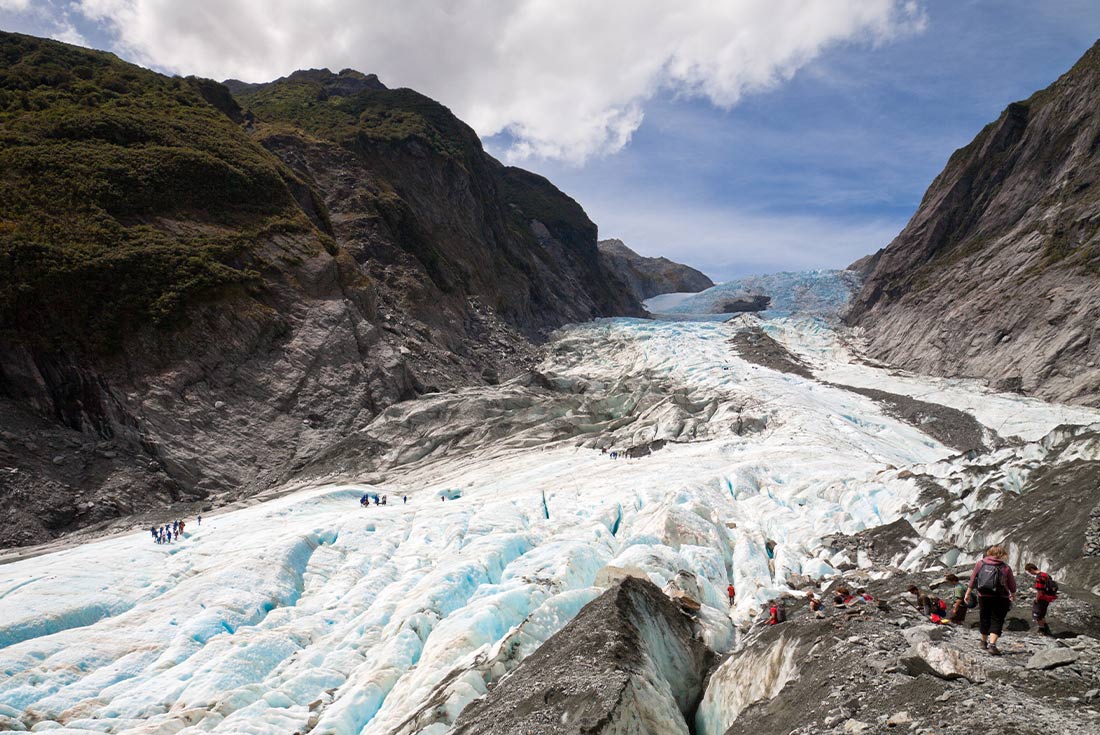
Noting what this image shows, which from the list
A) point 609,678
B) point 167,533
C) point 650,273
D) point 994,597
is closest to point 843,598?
point 994,597

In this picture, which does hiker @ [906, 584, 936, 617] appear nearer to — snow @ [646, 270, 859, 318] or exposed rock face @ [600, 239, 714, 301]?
snow @ [646, 270, 859, 318]

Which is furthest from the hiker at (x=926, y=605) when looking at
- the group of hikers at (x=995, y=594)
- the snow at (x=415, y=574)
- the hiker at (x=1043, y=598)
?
the snow at (x=415, y=574)

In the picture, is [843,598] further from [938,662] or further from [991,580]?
[991,580]

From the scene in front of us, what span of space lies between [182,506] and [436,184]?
65068 mm

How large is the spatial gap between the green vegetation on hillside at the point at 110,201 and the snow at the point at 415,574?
68.1 ft

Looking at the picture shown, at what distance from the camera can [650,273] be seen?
184 meters

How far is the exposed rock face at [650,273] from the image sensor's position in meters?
171

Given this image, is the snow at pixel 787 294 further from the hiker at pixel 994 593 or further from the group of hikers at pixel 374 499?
the hiker at pixel 994 593

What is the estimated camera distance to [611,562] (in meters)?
22.6

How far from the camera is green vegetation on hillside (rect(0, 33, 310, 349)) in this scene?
41656 millimetres

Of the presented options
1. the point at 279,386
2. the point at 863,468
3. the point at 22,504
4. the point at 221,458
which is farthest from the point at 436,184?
the point at 863,468

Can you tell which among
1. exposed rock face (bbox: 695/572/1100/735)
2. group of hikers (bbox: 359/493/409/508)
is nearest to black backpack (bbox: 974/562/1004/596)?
exposed rock face (bbox: 695/572/1100/735)

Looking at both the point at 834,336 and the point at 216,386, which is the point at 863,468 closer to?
the point at 216,386

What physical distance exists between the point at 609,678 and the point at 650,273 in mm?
179169
